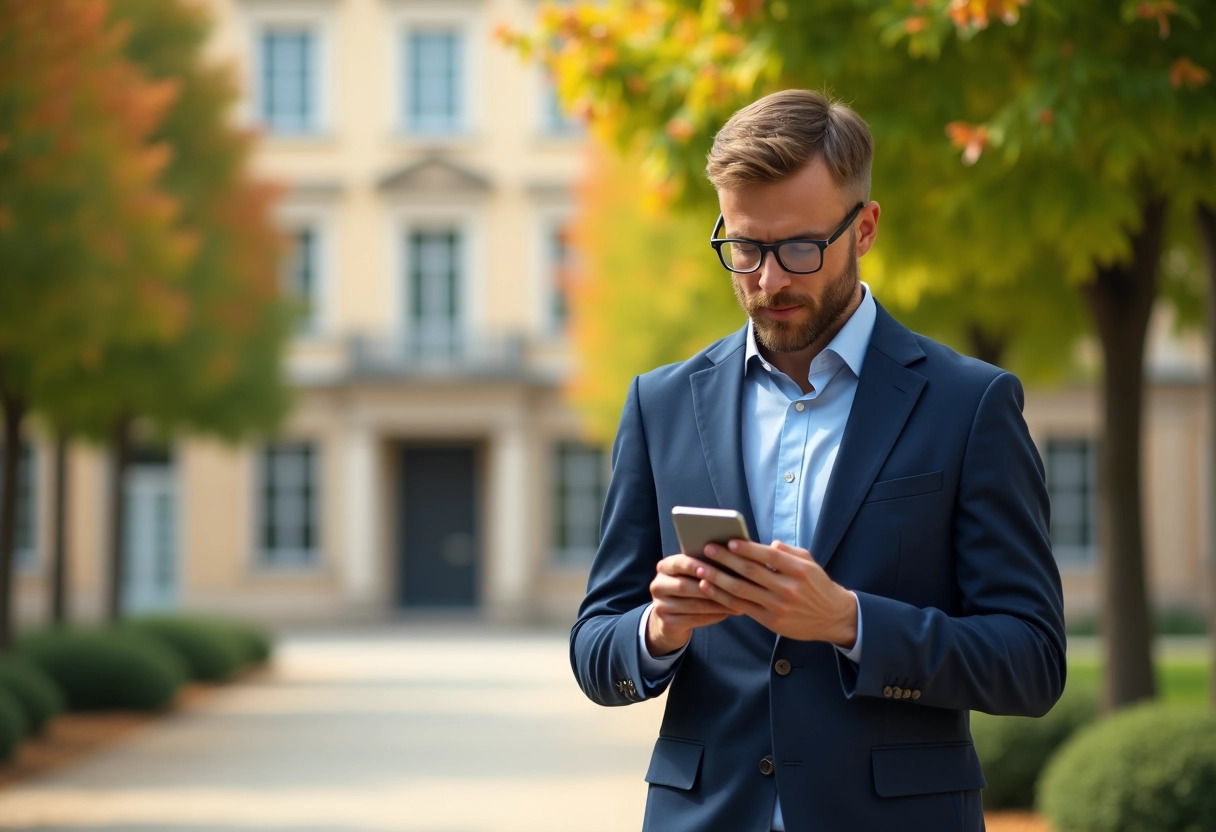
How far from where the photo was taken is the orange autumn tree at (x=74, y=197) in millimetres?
10242

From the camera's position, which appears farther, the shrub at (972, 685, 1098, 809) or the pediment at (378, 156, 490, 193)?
the pediment at (378, 156, 490, 193)

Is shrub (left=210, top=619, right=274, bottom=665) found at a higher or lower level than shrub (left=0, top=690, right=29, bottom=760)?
lower

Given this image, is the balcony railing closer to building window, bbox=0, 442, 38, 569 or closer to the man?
building window, bbox=0, 442, 38, 569

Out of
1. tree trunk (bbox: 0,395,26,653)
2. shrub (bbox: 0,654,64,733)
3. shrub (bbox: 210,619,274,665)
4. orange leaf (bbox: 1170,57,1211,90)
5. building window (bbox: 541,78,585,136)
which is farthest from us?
building window (bbox: 541,78,585,136)

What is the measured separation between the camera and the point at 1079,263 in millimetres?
7898

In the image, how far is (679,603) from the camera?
2.50 metres

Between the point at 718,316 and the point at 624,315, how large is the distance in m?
7.54

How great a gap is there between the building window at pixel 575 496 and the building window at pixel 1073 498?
340 inches

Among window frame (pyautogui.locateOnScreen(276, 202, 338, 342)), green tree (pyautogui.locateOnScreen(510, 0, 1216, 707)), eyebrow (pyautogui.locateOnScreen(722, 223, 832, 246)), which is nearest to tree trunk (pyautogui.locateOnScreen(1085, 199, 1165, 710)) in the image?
green tree (pyautogui.locateOnScreen(510, 0, 1216, 707))

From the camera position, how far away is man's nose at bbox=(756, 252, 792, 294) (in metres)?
2.63

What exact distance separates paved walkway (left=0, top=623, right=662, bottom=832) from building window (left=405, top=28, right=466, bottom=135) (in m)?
15.1

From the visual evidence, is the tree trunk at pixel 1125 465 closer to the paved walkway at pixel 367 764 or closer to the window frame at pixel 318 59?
the paved walkway at pixel 367 764

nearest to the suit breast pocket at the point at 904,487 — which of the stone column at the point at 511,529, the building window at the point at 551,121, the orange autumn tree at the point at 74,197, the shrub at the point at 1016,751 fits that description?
the shrub at the point at 1016,751

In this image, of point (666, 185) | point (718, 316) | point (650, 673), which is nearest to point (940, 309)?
point (718, 316)
